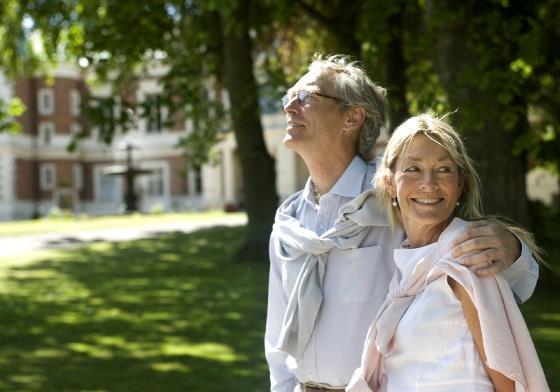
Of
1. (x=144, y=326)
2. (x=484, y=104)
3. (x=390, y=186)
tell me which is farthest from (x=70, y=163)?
(x=390, y=186)

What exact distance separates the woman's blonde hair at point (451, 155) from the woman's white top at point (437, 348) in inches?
12.6

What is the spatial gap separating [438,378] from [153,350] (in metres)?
6.59

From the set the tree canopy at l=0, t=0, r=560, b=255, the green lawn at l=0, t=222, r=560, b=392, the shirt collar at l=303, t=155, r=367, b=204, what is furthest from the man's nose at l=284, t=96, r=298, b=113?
the green lawn at l=0, t=222, r=560, b=392

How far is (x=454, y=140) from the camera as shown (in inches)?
99.1

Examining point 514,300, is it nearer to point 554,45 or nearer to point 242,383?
point 242,383

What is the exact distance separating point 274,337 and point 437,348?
94 cm

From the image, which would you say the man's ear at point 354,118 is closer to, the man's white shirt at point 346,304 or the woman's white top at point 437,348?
the man's white shirt at point 346,304

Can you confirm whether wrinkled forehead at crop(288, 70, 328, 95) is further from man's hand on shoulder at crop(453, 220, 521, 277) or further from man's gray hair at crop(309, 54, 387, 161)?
man's hand on shoulder at crop(453, 220, 521, 277)

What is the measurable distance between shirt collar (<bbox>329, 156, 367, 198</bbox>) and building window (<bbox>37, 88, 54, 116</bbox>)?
57213mm

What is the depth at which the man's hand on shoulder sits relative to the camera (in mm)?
2354

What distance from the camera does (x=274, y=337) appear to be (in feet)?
10.3

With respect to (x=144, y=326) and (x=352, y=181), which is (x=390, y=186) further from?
(x=144, y=326)

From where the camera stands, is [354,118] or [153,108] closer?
[354,118]

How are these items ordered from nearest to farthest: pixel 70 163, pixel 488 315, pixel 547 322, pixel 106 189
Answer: pixel 488 315 < pixel 547 322 < pixel 70 163 < pixel 106 189
